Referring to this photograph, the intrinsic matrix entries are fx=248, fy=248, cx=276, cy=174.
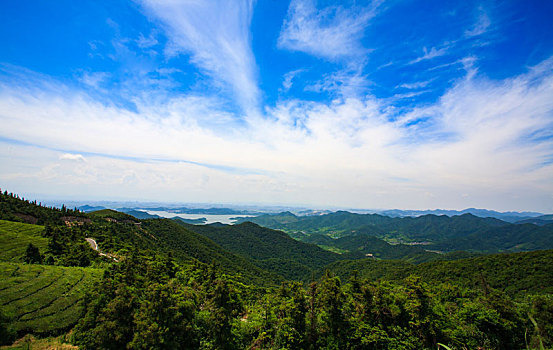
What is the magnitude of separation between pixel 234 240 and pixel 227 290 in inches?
7017

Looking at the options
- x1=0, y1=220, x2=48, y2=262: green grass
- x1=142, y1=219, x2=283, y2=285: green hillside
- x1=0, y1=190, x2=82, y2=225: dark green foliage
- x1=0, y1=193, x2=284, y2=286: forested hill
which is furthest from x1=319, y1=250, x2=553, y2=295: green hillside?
x1=0, y1=190, x2=82, y2=225: dark green foliage

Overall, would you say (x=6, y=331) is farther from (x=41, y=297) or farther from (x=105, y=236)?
(x=105, y=236)

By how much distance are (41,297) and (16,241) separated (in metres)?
30.1

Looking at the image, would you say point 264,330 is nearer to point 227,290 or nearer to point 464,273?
point 227,290

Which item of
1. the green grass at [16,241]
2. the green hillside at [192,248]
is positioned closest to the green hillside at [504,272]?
the green hillside at [192,248]

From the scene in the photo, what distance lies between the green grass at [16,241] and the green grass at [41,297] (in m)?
12.1

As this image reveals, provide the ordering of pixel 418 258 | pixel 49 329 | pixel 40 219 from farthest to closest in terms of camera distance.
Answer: pixel 418 258 → pixel 40 219 → pixel 49 329

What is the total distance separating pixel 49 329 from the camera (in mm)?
23656

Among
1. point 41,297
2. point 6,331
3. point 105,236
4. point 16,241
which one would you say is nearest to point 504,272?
point 41,297

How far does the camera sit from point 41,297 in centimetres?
2669

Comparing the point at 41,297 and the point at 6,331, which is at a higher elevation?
the point at 41,297

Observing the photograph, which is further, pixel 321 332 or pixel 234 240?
pixel 234 240

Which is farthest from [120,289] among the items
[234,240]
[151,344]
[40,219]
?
[234,240]

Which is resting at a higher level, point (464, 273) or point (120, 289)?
point (120, 289)
